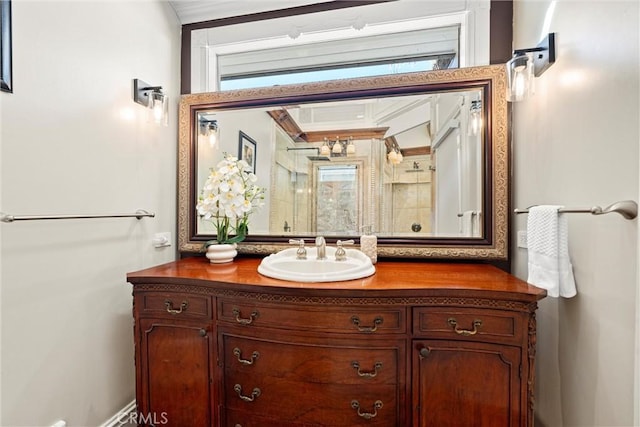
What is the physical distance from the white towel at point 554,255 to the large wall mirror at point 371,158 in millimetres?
473

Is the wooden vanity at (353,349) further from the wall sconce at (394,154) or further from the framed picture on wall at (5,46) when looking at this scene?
the framed picture on wall at (5,46)

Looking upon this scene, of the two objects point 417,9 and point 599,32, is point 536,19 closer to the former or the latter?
point 599,32

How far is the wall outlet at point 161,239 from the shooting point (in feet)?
5.72

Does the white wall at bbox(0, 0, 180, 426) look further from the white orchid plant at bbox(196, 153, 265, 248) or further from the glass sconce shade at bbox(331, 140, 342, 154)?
the glass sconce shade at bbox(331, 140, 342, 154)

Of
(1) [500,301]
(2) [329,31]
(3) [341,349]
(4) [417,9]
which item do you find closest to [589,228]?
(1) [500,301]

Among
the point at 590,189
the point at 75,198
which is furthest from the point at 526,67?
the point at 75,198

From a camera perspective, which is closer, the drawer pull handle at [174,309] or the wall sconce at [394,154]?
the drawer pull handle at [174,309]

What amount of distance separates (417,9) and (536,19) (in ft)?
2.07

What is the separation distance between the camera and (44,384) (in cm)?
117

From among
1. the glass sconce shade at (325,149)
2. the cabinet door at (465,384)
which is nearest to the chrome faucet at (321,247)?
the glass sconce shade at (325,149)

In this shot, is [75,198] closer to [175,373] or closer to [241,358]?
[175,373]

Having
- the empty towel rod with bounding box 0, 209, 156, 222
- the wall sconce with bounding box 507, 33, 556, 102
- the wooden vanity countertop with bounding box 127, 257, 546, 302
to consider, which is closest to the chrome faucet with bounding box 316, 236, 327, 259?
the wooden vanity countertop with bounding box 127, 257, 546, 302

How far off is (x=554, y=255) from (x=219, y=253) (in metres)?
1.51

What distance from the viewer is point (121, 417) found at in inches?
58.8
